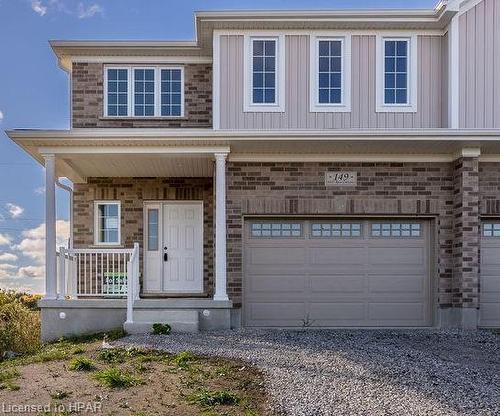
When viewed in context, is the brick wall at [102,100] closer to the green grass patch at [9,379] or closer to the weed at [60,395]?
the green grass patch at [9,379]

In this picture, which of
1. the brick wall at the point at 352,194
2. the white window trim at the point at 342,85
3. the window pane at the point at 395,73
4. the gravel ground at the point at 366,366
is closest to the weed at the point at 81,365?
the gravel ground at the point at 366,366

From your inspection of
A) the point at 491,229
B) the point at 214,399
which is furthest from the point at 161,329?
the point at 491,229

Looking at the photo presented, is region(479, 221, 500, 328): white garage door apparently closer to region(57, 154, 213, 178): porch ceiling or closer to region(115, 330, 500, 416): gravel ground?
region(115, 330, 500, 416): gravel ground

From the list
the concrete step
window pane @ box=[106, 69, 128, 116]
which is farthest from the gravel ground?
window pane @ box=[106, 69, 128, 116]

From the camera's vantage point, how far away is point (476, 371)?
23.7 feet

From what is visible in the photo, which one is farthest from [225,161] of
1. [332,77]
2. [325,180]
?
[332,77]

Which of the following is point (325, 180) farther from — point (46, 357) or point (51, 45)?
point (51, 45)

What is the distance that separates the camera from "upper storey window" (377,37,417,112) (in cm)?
1123

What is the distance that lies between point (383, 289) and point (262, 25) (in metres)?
5.46

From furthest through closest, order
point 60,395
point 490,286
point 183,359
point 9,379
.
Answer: point 490,286 < point 183,359 < point 9,379 < point 60,395

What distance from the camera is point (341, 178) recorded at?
1114 centimetres

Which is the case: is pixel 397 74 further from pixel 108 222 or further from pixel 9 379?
pixel 9 379

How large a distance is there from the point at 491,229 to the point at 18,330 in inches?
352

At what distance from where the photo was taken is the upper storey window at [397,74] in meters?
11.2
